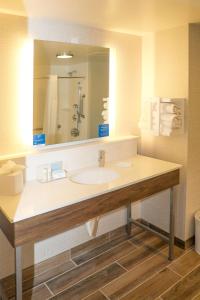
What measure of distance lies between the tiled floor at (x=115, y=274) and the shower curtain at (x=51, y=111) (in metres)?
1.03

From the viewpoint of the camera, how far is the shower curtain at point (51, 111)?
6.67 ft

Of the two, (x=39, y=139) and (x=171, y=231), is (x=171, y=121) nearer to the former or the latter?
(x=171, y=231)

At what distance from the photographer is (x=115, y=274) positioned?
2115 mm

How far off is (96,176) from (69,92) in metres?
0.70

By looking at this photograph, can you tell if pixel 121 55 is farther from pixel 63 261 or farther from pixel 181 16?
pixel 63 261

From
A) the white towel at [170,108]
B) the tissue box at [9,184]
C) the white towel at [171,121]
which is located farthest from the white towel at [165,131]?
the tissue box at [9,184]

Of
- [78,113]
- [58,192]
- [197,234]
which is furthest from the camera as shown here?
[197,234]

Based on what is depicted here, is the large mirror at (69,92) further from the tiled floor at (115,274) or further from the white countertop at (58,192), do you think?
the tiled floor at (115,274)

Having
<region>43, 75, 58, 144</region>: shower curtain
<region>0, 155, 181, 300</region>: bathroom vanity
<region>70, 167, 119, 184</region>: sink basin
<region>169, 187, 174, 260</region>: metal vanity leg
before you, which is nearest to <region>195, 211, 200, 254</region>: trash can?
<region>169, 187, 174, 260</region>: metal vanity leg

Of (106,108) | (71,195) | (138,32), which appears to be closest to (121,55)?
(138,32)

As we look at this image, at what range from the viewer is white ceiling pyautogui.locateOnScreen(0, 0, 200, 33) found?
5.39 ft

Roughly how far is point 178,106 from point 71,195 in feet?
3.98

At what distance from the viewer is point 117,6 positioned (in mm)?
1727

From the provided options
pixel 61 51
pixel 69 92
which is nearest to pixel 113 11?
pixel 61 51
